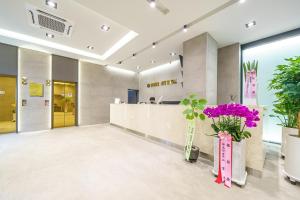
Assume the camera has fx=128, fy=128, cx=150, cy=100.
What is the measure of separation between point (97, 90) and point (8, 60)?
3.88 metres

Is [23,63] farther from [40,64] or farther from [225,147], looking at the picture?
[225,147]

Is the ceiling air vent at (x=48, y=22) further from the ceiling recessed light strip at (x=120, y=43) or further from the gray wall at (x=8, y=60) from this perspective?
the gray wall at (x=8, y=60)

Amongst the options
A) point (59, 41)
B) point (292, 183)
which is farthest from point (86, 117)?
point (292, 183)

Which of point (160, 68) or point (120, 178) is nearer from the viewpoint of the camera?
point (120, 178)

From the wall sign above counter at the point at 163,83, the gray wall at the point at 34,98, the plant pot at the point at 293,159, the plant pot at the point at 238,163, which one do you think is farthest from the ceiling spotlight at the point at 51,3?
the wall sign above counter at the point at 163,83

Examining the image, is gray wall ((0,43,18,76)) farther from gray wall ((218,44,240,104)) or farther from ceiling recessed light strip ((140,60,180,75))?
gray wall ((218,44,240,104))

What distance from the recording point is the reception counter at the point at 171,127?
7.73 feet

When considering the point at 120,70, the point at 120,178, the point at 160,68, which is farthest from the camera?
the point at 120,70

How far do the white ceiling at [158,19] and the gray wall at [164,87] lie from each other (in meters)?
2.41

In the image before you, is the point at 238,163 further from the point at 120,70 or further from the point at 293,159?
the point at 120,70

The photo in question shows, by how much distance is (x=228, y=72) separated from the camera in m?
4.83

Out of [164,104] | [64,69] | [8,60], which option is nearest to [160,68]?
[164,104]

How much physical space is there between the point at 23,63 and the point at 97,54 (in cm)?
309

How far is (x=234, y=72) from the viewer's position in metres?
4.70
